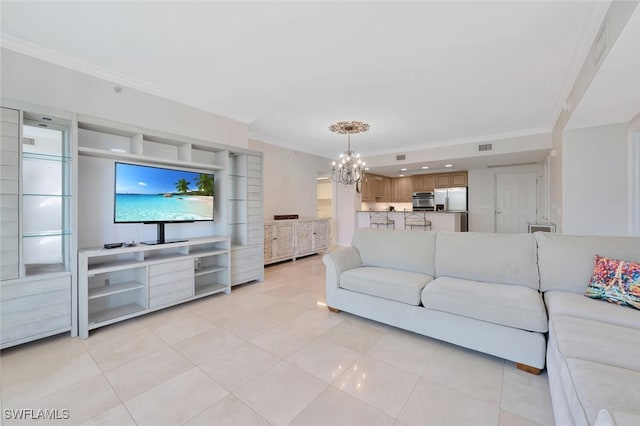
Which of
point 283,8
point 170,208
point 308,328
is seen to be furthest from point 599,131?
point 170,208

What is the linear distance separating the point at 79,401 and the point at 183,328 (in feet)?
3.36

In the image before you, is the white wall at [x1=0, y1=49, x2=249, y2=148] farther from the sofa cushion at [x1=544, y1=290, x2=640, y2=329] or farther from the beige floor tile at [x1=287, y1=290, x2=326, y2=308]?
the sofa cushion at [x1=544, y1=290, x2=640, y2=329]

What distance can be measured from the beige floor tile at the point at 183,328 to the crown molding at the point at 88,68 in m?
2.69

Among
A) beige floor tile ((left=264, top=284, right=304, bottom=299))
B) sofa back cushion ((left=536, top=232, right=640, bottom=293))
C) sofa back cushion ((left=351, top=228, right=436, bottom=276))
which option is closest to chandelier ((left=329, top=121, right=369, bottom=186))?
sofa back cushion ((left=351, top=228, right=436, bottom=276))

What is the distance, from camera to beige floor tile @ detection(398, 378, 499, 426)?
4.99 ft

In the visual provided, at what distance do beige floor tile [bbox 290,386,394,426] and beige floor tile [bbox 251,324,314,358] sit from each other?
2.02 ft

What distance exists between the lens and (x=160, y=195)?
3.22 metres

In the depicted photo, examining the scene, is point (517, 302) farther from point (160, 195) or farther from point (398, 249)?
point (160, 195)

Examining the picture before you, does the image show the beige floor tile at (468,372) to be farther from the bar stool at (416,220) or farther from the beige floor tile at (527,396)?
the bar stool at (416,220)

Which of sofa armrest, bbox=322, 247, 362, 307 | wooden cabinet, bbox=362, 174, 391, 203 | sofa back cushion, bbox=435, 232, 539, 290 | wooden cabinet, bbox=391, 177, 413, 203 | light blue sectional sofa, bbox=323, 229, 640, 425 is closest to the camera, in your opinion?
light blue sectional sofa, bbox=323, 229, 640, 425

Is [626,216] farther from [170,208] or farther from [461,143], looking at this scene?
[170,208]

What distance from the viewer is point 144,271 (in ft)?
9.61

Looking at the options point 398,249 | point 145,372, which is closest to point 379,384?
point 398,249

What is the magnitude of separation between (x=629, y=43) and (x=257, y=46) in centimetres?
272
